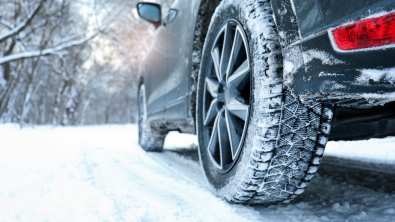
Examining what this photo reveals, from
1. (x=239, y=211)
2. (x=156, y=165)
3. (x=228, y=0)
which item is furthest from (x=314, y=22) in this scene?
(x=156, y=165)

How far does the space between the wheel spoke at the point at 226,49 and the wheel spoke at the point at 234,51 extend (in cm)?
7

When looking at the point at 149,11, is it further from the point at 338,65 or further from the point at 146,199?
the point at 338,65

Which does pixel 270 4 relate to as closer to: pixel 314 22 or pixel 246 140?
pixel 314 22

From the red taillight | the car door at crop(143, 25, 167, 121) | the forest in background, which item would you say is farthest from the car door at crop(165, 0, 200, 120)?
the forest in background

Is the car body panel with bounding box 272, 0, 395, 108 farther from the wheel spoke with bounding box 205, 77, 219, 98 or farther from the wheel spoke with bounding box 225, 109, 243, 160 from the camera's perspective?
the wheel spoke with bounding box 205, 77, 219, 98

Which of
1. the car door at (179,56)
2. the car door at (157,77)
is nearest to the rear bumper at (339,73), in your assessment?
the car door at (179,56)

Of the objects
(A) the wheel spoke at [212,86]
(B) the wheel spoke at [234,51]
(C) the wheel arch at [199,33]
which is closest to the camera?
(B) the wheel spoke at [234,51]

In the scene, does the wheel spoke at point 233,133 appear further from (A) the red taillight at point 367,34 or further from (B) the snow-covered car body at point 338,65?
(A) the red taillight at point 367,34

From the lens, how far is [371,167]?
2.31 metres

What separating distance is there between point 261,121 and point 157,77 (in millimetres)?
2038

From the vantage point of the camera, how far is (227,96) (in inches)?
58.6

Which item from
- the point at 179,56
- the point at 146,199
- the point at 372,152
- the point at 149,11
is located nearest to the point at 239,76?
the point at 146,199

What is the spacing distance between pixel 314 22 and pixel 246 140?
55cm

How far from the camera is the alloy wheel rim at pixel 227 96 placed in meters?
1.38
